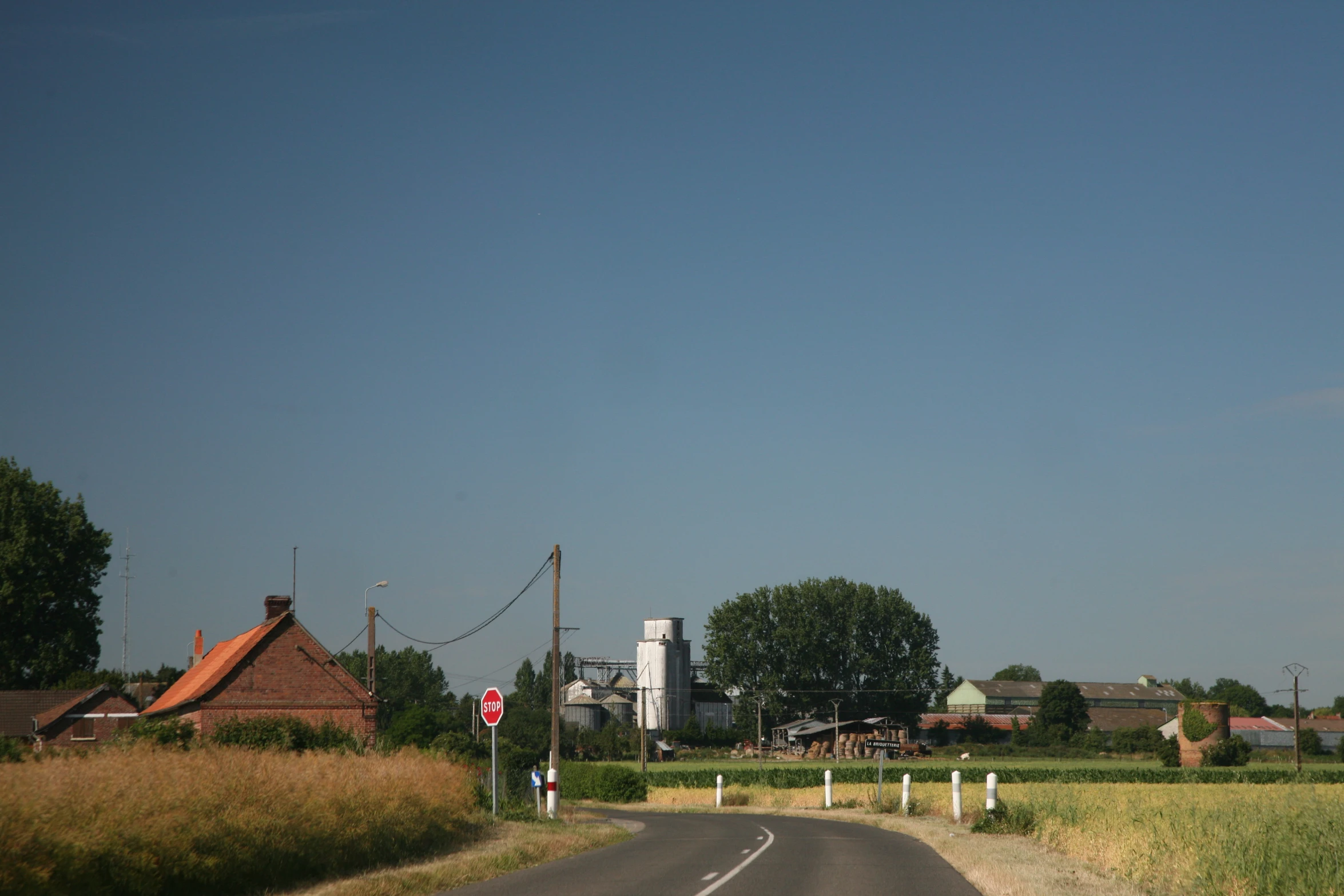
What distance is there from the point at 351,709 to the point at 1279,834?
112ft

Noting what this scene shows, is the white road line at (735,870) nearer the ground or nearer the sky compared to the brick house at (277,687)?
nearer the ground

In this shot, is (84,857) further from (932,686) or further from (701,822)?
(932,686)

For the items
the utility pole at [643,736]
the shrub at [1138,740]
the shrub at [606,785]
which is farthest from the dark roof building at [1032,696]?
the shrub at [606,785]

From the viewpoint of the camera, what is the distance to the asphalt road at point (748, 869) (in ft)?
44.7

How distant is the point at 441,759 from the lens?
24500mm

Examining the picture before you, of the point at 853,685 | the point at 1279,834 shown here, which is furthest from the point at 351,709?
the point at 853,685

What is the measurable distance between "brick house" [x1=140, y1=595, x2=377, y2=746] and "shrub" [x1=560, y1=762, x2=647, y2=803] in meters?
15.3

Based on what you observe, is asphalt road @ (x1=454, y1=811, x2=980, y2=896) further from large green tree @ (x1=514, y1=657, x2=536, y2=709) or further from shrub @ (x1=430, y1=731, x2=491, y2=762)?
large green tree @ (x1=514, y1=657, x2=536, y2=709)

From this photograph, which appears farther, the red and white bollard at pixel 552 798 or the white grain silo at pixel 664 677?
the white grain silo at pixel 664 677

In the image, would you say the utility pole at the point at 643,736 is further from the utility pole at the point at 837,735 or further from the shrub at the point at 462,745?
the shrub at the point at 462,745

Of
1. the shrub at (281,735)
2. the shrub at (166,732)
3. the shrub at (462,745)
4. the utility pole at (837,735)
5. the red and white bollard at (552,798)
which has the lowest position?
the utility pole at (837,735)

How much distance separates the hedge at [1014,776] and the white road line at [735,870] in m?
44.3

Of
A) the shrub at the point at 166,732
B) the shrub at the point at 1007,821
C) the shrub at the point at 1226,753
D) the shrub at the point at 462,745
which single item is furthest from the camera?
the shrub at the point at 1226,753

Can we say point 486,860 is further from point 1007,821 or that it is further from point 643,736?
point 643,736
